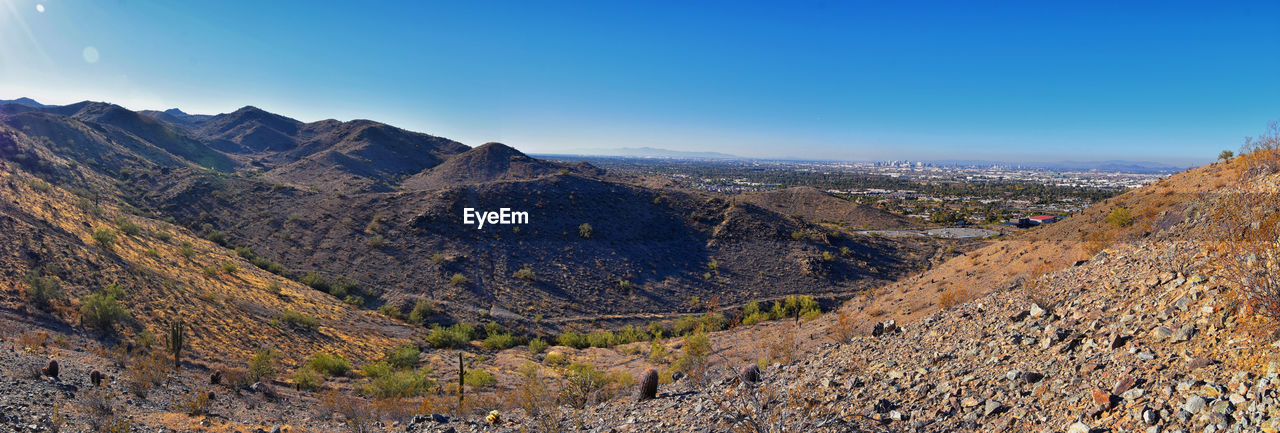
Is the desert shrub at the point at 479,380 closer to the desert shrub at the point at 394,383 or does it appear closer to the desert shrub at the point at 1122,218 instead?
the desert shrub at the point at 394,383

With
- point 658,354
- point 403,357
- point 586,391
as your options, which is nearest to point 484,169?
point 403,357

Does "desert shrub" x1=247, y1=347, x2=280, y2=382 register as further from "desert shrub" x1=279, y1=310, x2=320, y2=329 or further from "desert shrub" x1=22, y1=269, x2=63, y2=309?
"desert shrub" x1=22, y1=269, x2=63, y2=309

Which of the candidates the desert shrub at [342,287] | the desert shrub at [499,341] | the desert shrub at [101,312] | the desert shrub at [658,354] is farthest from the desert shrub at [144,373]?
the desert shrub at [658,354]

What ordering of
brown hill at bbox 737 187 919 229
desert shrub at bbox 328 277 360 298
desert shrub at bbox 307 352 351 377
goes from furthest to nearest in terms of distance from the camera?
1. brown hill at bbox 737 187 919 229
2. desert shrub at bbox 328 277 360 298
3. desert shrub at bbox 307 352 351 377

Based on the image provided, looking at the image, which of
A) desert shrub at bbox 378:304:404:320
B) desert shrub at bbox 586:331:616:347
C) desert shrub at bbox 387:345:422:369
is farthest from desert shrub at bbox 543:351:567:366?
desert shrub at bbox 378:304:404:320

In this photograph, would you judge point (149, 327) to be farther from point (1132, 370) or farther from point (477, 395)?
point (1132, 370)

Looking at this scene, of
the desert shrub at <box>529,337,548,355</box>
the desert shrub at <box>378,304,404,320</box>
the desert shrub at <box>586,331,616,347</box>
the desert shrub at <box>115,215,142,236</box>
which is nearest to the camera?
the desert shrub at <box>529,337,548,355</box>
